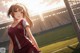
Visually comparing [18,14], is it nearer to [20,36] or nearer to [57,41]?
[20,36]

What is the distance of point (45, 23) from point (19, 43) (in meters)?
11.5

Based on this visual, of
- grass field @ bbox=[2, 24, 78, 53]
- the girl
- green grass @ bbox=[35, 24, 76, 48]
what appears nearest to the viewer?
the girl

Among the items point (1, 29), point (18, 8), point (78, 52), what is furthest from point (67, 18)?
point (18, 8)

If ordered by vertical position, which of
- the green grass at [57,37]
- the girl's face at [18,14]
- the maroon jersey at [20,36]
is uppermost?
the girl's face at [18,14]

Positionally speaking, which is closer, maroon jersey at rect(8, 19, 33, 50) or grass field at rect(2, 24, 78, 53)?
maroon jersey at rect(8, 19, 33, 50)

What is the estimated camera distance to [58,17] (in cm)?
1567

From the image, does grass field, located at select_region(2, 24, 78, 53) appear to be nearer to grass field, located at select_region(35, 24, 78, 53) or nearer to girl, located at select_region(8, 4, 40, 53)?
grass field, located at select_region(35, 24, 78, 53)

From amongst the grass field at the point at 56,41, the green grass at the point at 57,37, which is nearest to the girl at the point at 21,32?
the grass field at the point at 56,41

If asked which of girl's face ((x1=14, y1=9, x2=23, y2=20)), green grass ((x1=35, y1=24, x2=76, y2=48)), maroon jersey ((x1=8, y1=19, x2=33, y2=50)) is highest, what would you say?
girl's face ((x1=14, y1=9, x2=23, y2=20))

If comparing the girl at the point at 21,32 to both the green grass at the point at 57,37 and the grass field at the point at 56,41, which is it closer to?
the grass field at the point at 56,41

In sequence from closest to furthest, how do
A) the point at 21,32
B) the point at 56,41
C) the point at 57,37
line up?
the point at 21,32 → the point at 56,41 → the point at 57,37

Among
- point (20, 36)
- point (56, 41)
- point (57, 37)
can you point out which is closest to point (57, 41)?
point (56, 41)

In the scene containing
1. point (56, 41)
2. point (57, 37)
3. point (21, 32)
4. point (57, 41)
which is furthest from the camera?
point (57, 37)

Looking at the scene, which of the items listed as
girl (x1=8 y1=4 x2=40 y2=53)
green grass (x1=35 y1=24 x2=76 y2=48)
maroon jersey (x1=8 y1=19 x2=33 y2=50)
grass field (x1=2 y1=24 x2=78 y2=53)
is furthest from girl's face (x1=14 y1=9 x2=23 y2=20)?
green grass (x1=35 y1=24 x2=76 y2=48)
